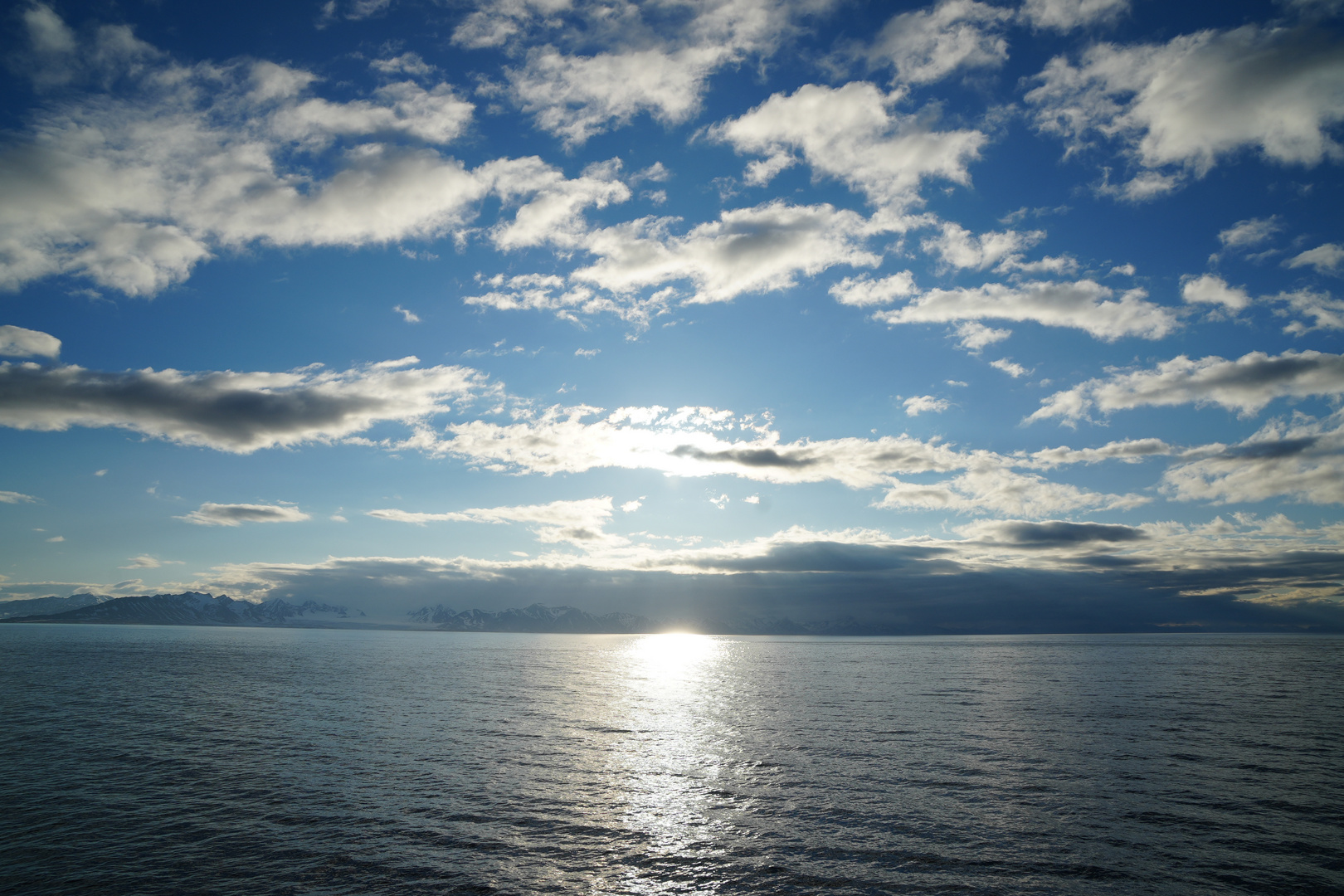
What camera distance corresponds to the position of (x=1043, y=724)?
60156 mm

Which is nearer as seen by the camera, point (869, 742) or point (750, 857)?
point (750, 857)

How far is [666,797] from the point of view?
36.0m

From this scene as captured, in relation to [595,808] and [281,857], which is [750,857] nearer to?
[595,808]

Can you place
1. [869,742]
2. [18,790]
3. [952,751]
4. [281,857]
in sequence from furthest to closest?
1. [869,742]
2. [952,751]
3. [18,790]
4. [281,857]

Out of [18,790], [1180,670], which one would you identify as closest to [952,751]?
[18,790]

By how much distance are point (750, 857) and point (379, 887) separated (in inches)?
566

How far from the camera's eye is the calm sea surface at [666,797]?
25.0 meters

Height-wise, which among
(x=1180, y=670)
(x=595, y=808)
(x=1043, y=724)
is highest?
(x=595, y=808)

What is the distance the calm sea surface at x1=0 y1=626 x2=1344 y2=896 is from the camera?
25.0 metres

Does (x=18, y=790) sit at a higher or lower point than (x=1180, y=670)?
higher

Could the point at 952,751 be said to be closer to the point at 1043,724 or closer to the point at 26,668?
the point at 1043,724

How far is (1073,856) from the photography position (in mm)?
26766

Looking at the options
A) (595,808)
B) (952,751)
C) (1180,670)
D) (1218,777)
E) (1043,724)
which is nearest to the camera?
(595,808)

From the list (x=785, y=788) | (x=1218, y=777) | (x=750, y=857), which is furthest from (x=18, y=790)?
(x=1218, y=777)
